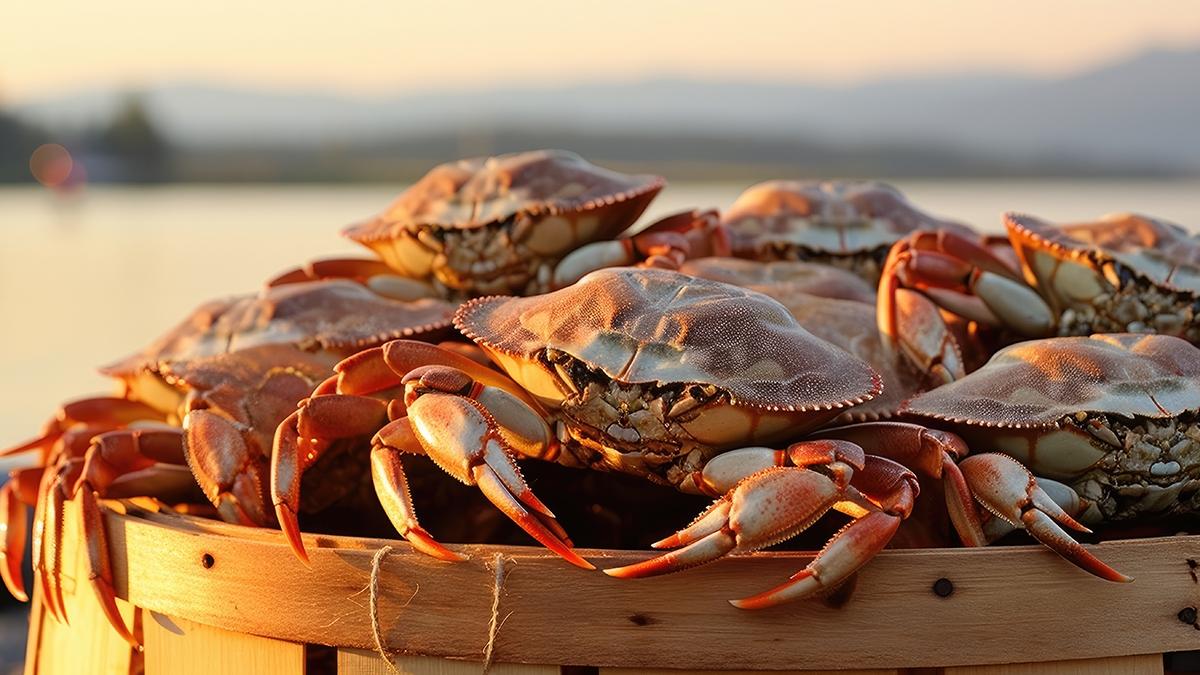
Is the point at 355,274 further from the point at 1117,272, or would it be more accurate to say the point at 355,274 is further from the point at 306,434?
the point at 1117,272

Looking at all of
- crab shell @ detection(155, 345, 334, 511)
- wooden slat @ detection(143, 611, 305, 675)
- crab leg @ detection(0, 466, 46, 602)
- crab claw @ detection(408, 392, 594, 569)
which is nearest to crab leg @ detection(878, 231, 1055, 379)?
crab claw @ detection(408, 392, 594, 569)

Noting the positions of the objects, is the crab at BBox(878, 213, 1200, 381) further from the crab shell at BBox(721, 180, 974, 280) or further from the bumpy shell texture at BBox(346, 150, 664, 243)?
the bumpy shell texture at BBox(346, 150, 664, 243)

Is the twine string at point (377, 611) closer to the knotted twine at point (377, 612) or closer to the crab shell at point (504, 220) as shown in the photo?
the knotted twine at point (377, 612)

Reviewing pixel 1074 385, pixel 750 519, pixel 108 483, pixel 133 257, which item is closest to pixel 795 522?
pixel 750 519

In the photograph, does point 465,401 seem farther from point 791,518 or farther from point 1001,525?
point 1001,525

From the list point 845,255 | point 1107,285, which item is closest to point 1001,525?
point 1107,285

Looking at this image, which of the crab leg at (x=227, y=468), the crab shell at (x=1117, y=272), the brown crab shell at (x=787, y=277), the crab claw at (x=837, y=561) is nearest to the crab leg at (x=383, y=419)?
the crab leg at (x=227, y=468)
